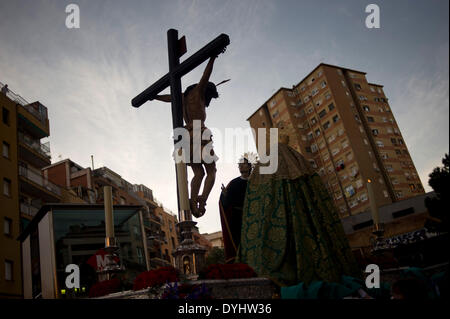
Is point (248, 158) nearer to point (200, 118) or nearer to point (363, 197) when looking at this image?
point (200, 118)

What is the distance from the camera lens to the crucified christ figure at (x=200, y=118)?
5.65 metres

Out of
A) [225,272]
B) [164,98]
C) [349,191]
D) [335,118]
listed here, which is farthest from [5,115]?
[335,118]

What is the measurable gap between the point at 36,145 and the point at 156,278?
2719 centimetres

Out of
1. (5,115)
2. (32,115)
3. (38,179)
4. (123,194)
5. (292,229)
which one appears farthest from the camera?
(123,194)

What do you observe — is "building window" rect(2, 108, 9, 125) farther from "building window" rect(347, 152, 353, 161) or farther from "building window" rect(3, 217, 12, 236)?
"building window" rect(347, 152, 353, 161)

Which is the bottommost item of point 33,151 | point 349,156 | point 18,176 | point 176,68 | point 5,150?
point 176,68

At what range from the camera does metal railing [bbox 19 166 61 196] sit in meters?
24.8

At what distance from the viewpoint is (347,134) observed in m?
51.8

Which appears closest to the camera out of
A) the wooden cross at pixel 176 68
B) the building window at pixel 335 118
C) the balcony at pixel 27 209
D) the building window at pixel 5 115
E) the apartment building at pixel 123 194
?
the wooden cross at pixel 176 68

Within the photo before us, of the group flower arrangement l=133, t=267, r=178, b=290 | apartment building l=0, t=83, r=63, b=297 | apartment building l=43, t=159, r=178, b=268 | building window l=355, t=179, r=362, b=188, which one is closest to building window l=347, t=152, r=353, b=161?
building window l=355, t=179, r=362, b=188

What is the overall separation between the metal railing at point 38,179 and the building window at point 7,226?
3318mm

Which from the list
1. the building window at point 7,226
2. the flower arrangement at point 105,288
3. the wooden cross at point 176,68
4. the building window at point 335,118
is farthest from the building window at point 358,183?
the flower arrangement at point 105,288

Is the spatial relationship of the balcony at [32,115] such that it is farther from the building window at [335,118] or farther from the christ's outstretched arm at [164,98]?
the building window at [335,118]
